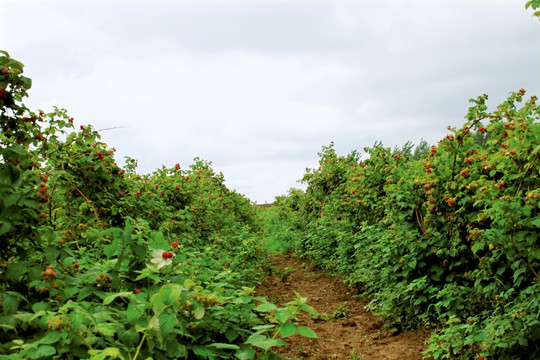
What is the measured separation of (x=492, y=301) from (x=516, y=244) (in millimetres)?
716

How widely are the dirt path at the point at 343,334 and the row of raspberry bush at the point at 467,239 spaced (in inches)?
10.8

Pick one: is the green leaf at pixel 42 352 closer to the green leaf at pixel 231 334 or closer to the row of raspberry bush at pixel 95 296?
the row of raspberry bush at pixel 95 296

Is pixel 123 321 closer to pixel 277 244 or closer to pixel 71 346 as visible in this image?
pixel 71 346

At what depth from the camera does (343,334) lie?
4.96 m

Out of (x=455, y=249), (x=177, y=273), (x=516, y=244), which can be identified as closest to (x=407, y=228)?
(x=455, y=249)

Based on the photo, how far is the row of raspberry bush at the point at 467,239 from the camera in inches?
129

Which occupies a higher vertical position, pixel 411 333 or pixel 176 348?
pixel 176 348

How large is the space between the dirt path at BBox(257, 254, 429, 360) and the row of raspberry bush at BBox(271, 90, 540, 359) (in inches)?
10.8

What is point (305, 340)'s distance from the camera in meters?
4.69

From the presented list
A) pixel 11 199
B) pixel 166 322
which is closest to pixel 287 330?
pixel 166 322

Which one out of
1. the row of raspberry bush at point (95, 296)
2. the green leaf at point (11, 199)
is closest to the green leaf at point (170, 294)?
the row of raspberry bush at point (95, 296)

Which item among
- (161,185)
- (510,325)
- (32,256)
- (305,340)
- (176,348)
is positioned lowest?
(305,340)

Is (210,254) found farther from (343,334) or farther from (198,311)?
(198,311)

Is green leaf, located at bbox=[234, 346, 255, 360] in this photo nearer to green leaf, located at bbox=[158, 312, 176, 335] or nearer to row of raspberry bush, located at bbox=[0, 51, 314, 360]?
row of raspberry bush, located at bbox=[0, 51, 314, 360]
